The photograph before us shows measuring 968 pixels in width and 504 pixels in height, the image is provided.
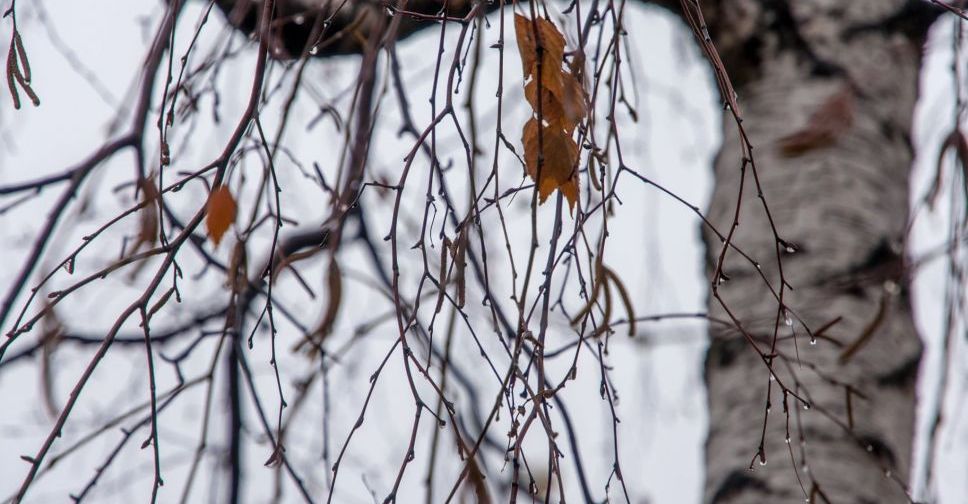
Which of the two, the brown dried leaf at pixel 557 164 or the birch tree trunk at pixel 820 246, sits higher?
the birch tree trunk at pixel 820 246

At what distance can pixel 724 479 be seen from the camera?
0.99 m

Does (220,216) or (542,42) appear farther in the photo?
(220,216)

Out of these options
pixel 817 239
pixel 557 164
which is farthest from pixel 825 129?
pixel 557 164

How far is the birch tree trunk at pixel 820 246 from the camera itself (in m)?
0.95

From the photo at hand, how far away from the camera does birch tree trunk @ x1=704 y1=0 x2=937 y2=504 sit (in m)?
0.95

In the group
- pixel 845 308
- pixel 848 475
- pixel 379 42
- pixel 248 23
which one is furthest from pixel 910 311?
pixel 248 23

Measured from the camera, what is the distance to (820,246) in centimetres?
108

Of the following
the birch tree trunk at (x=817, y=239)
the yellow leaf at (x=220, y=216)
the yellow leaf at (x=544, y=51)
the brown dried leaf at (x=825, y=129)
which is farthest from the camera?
the brown dried leaf at (x=825, y=129)

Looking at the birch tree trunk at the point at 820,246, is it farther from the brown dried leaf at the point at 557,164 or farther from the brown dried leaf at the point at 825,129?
the brown dried leaf at the point at 557,164

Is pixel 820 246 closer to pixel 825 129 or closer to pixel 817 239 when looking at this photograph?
pixel 817 239

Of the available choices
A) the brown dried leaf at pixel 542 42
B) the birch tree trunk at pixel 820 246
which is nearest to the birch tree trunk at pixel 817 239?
the birch tree trunk at pixel 820 246

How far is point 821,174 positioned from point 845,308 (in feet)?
0.54

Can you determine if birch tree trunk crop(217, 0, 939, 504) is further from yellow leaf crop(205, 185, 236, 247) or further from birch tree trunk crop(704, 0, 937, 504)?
yellow leaf crop(205, 185, 236, 247)

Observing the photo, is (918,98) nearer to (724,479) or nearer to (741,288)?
(741,288)
